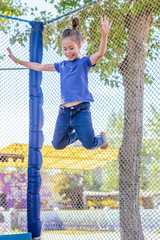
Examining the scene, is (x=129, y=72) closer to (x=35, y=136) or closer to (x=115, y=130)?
(x=115, y=130)

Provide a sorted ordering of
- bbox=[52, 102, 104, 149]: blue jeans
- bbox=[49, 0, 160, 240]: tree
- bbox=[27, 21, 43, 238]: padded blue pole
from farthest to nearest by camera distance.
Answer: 1. bbox=[49, 0, 160, 240]: tree
2. bbox=[27, 21, 43, 238]: padded blue pole
3. bbox=[52, 102, 104, 149]: blue jeans

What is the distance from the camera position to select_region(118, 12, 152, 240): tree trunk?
10.9 feet

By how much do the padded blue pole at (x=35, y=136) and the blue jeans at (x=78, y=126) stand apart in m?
0.85

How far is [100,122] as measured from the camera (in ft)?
10.9

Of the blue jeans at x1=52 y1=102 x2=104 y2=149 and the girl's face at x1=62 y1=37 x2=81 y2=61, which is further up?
the girl's face at x1=62 y1=37 x2=81 y2=61

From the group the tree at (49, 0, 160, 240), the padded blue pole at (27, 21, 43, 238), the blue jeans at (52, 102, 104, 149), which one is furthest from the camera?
the tree at (49, 0, 160, 240)

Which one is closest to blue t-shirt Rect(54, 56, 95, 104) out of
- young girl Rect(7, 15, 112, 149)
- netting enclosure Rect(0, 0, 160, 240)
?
young girl Rect(7, 15, 112, 149)

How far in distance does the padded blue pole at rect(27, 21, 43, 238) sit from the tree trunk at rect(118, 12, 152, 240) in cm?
91

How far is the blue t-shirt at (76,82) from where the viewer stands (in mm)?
2352

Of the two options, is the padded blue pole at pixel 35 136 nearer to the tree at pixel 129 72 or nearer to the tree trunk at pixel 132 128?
the tree at pixel 129 72

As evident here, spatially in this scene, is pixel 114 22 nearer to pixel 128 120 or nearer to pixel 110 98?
pixel 110 98

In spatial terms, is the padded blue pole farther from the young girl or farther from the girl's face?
the girl's face

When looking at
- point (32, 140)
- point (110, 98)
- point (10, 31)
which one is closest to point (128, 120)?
point (110, 98)

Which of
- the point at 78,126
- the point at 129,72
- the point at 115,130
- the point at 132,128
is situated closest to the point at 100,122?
the point at 115,130
